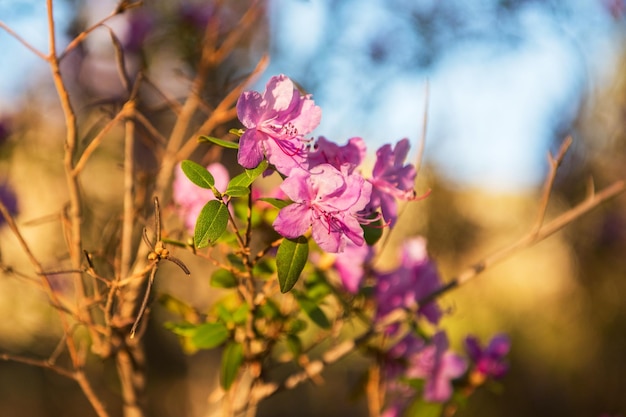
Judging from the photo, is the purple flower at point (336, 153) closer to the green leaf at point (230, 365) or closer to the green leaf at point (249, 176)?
the green leaf at point (249, 176)

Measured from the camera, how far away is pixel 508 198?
5254 millimetres

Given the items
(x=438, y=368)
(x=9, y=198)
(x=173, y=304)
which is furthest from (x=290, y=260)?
(x=9, y=198)

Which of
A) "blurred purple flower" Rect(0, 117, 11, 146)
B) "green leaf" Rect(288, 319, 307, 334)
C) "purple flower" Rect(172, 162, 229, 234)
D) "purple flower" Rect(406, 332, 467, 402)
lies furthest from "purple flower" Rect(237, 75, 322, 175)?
"blurred purple flower" Rect(0, 117, 11, 146)

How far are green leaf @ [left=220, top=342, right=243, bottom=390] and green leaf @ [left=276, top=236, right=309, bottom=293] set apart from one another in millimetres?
292

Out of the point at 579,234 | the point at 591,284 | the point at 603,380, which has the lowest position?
the point at 603,380

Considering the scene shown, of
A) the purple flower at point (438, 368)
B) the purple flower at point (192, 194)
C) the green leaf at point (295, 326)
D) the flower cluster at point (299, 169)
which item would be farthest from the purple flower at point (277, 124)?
the purple flower at point (438, 368)

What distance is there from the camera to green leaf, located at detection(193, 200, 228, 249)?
0.68 meters

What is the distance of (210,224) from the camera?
70 cm

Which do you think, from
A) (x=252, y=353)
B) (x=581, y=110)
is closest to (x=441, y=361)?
(x=252, y=353)

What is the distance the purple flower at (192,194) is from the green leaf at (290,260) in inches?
12.0

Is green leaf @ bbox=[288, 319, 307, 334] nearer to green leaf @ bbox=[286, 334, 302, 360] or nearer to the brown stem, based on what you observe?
green leaf @ bbox=[286, 334, 302, 360]

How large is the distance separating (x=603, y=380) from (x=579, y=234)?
3.25 feet

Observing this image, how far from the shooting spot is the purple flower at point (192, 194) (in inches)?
41.1

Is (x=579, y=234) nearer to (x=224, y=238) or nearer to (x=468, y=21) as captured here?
(x=468, y=21)
